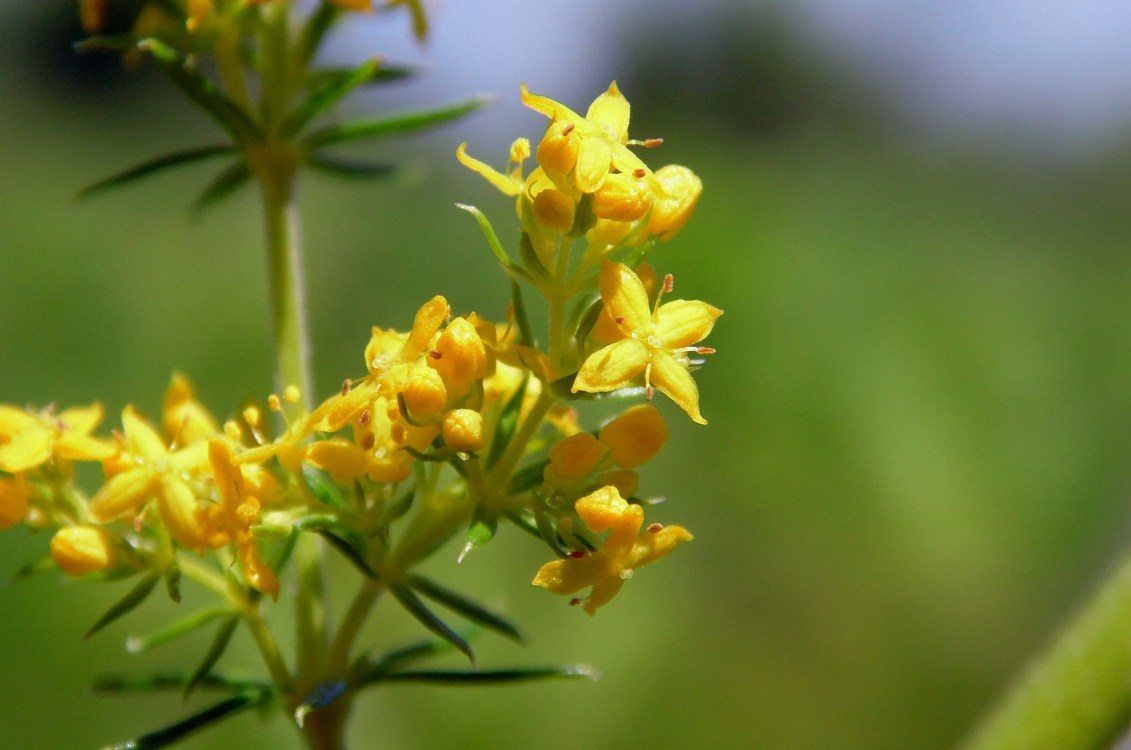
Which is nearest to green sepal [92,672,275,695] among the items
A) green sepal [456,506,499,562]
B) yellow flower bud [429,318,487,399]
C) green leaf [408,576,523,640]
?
green leaf [408,576,523,640]

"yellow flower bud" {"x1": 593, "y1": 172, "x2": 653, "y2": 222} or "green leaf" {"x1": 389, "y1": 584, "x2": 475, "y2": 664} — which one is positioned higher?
"yellow flower bud" {"x1": 593, "y1": 172, "x2": 653, "y2": 222}

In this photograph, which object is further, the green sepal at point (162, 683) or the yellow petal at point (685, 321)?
the green sepal at point (162, 683)

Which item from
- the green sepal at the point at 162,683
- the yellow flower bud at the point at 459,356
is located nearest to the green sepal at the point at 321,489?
the yellow flower bud at the point at 459,356

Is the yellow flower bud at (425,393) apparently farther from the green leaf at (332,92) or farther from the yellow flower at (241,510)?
the green leaf at (332,92)

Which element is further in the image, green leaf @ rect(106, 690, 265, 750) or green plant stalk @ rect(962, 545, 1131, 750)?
green leaf @ rect(106, 690, 265, 750)

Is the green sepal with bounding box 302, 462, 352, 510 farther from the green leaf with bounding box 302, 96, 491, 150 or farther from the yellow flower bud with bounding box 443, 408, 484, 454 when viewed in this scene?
the green leaf with bounding box 302, 96, 491, 150
